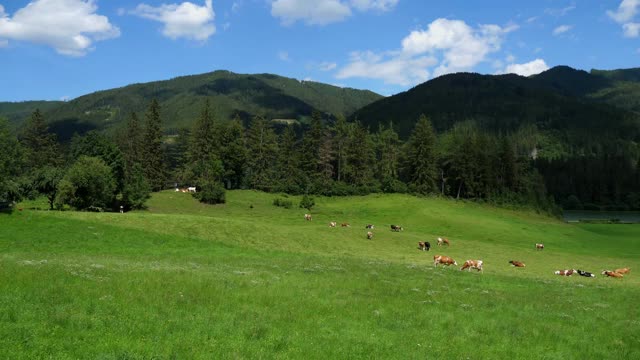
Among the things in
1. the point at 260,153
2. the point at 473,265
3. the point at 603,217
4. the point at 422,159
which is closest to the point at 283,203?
the point at 260,153

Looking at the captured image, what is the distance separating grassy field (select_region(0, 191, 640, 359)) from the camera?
14.3m

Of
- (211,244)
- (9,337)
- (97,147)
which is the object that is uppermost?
(97,147)

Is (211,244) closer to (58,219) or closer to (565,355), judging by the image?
(58,219)

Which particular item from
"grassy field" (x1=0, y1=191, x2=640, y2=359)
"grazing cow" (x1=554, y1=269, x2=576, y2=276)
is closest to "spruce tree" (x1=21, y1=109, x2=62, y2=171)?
"grassy field" (x1=0, y1=191, x2=640, y2=359)

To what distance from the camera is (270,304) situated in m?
20.3

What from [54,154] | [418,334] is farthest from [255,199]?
[418,334]

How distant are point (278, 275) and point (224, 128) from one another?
102052mm

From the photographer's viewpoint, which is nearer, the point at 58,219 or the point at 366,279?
the point at 366,279

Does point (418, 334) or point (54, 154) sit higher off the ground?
point (54, 154)

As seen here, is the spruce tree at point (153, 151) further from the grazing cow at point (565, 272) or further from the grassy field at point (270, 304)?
the grazing cow at point (565, 272)

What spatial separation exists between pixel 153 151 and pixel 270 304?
105 meters

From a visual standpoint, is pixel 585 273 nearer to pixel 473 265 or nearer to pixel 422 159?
pixel 473 265

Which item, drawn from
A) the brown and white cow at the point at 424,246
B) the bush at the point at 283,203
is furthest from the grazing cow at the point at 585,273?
the bush at the point at 283,203

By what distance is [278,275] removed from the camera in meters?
28.2
